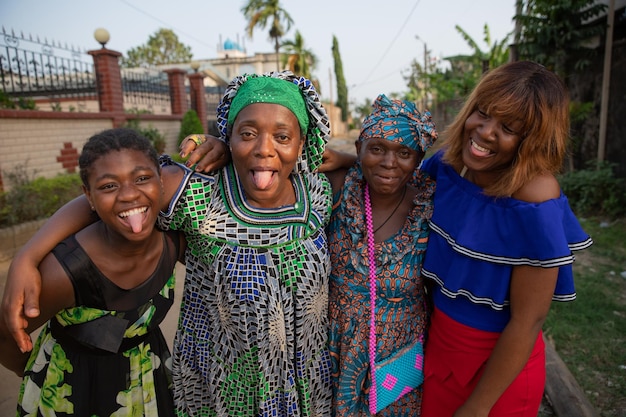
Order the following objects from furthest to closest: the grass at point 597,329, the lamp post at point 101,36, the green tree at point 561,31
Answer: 1. the lamp post at point 101,36
2. the green tree at point 561,31
3. the grass at point 597,329

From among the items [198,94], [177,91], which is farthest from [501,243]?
[198,94]

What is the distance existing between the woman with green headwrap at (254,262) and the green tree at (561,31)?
7155mm

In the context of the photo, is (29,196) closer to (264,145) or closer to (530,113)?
(264,145)

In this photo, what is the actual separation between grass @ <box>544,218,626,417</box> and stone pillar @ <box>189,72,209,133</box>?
1109cm

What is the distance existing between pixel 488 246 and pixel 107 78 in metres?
9.22

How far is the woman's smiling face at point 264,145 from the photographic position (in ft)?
5.25

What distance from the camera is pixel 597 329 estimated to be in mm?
3516

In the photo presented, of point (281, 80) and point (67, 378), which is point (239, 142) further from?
point (67, 378)

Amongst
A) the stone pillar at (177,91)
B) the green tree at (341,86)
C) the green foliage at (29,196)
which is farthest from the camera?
the green tree at (341,86)

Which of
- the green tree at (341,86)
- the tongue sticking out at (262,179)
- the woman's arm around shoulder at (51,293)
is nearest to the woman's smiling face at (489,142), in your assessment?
the tongue sticking out at (262,179)

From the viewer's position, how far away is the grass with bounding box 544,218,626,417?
9.36 ft

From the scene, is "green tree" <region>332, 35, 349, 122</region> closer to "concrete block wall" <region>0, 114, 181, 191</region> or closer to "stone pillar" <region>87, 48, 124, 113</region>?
"stone pillar" <region>87, 48, 124, 113</region>

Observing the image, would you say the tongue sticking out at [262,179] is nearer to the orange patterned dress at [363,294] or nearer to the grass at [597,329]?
the orange patterned dress at [363,294]

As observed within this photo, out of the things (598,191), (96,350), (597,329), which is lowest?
(597,329)
